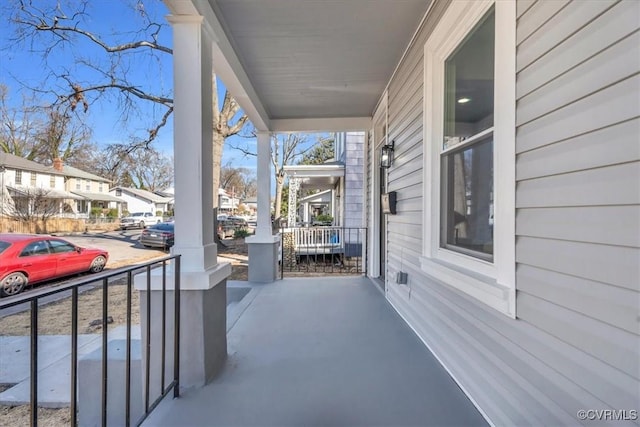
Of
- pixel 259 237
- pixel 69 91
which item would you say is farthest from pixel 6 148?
pixel 259 237

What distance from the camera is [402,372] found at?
2057mm

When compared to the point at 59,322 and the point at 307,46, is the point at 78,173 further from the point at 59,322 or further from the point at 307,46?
the point at 307,46

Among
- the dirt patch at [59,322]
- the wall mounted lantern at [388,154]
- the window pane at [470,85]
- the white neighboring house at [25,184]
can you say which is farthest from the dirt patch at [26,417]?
the white neighboring house at [25,184]

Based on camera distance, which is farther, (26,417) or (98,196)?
(98,196)

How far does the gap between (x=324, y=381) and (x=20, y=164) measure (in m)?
20.1

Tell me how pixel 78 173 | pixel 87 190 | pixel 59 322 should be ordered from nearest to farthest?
pixel 59 322 → pixel 78 173 → pixel 87 190

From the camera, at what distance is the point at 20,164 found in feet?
48.2

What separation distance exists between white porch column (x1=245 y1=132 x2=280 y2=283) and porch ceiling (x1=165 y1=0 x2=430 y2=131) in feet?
2.81

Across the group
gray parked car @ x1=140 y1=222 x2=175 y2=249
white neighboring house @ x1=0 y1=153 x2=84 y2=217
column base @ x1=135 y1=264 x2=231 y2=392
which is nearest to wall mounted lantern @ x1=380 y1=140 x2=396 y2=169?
column base @ x1=135 y1=264 x2=231 y2=392

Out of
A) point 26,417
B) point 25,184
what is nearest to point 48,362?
point 26,417

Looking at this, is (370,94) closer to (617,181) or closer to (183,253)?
(183,253)

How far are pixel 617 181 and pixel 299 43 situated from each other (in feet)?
8.48

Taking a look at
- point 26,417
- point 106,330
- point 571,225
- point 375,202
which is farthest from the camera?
point 375,202

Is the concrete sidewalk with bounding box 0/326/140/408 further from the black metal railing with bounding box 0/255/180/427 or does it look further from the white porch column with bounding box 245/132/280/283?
the white porch column with bounding box 245/132/280/283
